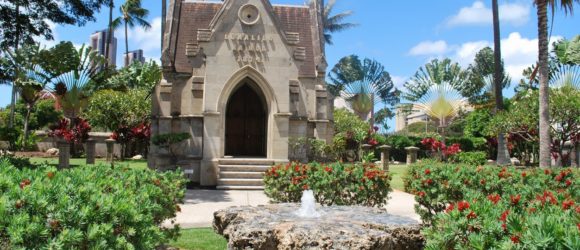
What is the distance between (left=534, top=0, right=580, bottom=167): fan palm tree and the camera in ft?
51.5

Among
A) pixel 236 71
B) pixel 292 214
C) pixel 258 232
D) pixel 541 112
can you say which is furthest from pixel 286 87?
pixel 258 232

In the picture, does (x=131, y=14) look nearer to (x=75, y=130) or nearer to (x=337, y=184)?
(x=75, y=130)

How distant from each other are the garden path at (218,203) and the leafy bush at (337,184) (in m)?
1.08

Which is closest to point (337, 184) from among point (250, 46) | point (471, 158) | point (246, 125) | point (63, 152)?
point (250, 46)

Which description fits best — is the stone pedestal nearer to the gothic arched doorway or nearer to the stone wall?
the gothic arched doorway

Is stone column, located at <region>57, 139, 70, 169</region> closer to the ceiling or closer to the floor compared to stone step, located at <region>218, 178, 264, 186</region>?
closer to the ceiling

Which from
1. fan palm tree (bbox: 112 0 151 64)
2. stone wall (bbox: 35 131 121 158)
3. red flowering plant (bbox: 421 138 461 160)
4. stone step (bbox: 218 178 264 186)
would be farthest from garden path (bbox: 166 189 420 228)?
fan palm tree (bbox: 112 0 151 64)

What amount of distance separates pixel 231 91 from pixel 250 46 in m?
1.69

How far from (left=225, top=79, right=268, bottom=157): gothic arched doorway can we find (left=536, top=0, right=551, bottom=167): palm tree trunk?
10.0m

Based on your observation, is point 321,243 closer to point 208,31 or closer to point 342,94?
point 208,31

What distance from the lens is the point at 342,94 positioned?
203ft

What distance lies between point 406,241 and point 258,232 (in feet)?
6.14

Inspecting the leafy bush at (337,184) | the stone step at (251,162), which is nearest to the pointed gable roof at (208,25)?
the stone step at (251,162)

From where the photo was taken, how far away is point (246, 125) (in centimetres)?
2081
